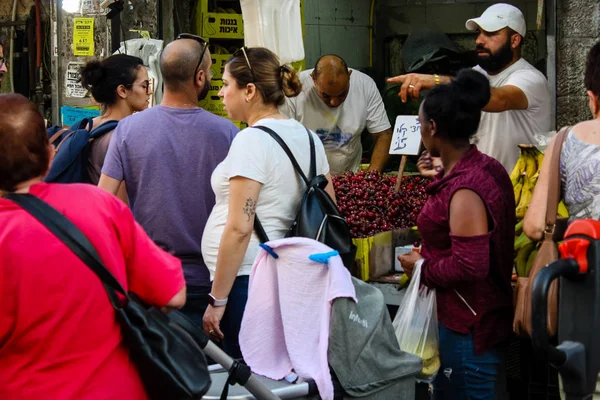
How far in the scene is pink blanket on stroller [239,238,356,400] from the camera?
10.1 ft

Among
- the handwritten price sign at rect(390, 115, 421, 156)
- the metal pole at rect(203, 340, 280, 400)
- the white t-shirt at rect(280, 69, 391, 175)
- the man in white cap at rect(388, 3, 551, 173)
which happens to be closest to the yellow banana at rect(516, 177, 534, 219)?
the man in white cap at rect(388, 3, 551, 173)

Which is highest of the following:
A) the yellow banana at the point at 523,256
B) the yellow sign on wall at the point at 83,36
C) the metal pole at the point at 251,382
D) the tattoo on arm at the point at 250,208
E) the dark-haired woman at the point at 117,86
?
the yellow sign on wall at the point at 83,36

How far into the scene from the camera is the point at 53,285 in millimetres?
2232

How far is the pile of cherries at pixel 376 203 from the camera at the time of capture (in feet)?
15.7

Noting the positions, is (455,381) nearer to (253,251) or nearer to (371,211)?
(253,251)

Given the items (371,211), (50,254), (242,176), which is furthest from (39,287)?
(371,211)

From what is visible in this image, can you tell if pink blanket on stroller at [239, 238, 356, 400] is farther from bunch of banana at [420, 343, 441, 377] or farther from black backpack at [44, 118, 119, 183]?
black backpack at [44, 118, 119, 183]

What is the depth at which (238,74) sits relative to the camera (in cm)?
375

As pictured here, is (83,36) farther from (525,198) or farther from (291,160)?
(525,198)

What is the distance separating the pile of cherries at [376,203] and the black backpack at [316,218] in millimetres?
1016

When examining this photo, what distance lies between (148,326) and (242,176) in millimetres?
1196

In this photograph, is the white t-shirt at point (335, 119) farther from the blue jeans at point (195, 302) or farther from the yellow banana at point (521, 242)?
the blue jeans at point (195, 302)

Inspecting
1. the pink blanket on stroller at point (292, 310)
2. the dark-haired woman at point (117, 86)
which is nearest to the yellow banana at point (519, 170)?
the pink blanket on stroller at point (292, 310)

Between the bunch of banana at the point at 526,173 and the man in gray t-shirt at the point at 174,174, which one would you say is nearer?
the man in gray t-shirt at the point at 174,174
